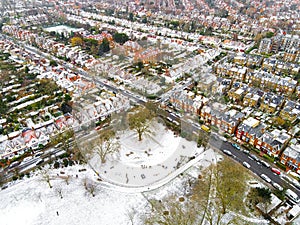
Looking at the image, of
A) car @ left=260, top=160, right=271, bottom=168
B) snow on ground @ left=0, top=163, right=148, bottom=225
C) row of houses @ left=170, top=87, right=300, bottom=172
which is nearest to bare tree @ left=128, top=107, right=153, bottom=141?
row of houses @ left=170, top=87, right=300, bottom=172

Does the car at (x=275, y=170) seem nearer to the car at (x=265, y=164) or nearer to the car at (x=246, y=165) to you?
the car at (x=265, y=164)

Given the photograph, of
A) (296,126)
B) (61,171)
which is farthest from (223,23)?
(61,171)

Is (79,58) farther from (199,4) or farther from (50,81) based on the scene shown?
(199,4)

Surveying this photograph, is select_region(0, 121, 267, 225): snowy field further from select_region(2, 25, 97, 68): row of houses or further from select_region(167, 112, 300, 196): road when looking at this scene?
select_region(2, 25, 97, 68): row of houses

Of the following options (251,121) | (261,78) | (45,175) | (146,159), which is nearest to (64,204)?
(45,175)

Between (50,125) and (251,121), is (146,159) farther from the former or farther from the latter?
(50,125)

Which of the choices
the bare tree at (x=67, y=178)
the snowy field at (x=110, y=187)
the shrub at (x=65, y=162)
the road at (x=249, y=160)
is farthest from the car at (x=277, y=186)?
the shrub at (x=65, y=162)
